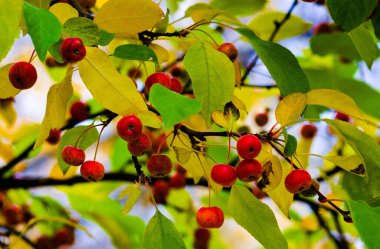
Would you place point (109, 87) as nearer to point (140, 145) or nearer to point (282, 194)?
point (140, 145)

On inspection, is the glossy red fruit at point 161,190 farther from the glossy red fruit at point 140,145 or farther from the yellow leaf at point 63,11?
the yellow leaf at point 63,11

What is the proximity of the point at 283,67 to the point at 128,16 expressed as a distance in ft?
0.68

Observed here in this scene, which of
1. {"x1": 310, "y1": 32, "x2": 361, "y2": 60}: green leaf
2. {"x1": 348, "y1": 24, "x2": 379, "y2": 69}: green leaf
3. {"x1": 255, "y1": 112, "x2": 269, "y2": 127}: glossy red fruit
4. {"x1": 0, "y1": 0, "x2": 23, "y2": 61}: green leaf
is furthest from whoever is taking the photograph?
{"x1": 255, "y1": 112, "x2": 269, "y2": 127}: glossy red fruit

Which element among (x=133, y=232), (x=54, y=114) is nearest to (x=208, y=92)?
(x=54, y=114)

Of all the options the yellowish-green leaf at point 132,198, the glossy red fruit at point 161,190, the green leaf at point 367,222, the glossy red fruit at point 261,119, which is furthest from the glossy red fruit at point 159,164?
the glossy red fruit at point 261,119

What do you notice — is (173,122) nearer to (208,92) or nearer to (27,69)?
(208,92)

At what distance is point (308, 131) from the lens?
1.54m

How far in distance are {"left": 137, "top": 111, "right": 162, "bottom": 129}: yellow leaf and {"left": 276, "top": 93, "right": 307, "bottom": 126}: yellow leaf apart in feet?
0.50

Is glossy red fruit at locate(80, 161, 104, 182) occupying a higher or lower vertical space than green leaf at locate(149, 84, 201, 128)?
lower

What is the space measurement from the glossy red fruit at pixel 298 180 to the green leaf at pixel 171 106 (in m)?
0.22

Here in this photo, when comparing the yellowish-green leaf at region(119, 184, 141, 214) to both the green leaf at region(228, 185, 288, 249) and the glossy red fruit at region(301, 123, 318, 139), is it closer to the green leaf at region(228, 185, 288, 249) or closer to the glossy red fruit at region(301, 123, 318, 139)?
the green leaf at region(228, 185, 288, 249)

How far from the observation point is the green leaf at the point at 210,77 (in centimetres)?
76

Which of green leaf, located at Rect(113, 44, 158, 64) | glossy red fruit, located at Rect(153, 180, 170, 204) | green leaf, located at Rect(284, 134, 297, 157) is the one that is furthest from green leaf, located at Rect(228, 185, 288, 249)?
glossy red fruit, located at Rect(153, 180, 170, 204)

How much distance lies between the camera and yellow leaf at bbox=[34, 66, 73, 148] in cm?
84
